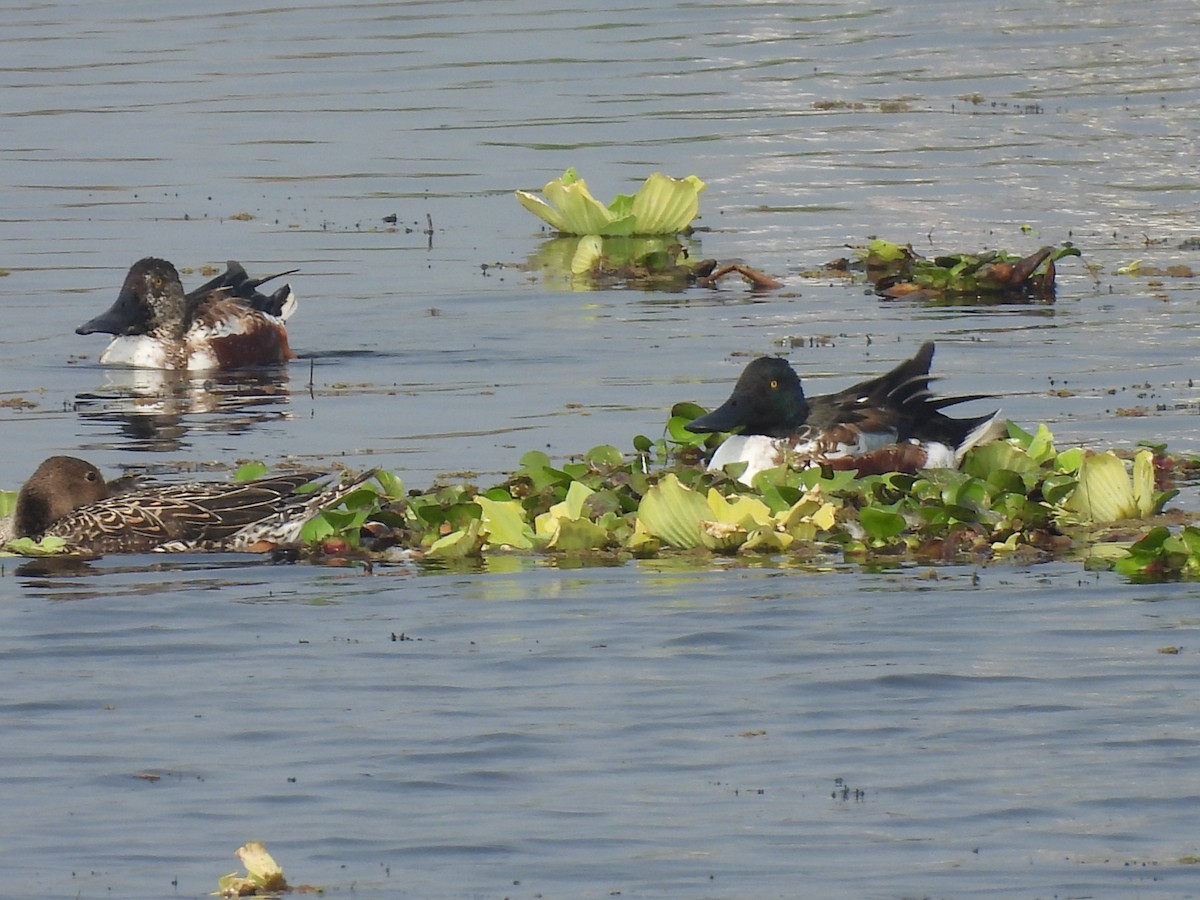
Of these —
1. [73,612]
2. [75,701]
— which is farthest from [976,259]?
[75,701]

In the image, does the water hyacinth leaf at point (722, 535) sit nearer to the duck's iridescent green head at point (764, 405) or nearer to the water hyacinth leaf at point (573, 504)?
the water hyacinth leaf at point (573, 504)

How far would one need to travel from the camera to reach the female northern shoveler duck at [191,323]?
1869 centimetres

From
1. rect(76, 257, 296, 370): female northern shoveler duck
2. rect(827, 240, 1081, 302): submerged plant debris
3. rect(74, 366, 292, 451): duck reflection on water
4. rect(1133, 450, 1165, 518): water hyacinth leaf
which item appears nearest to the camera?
rect(1133, 450, 1165, 518): water hyacinth leaf

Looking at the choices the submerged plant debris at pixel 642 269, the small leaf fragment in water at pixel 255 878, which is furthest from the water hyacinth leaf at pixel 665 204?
the small leaf fragment in water at pixel 255 878

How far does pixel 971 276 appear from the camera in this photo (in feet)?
64.5

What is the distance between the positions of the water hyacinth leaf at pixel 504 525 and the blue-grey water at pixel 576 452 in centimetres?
16

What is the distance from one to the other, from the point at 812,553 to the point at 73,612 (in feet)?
10.3

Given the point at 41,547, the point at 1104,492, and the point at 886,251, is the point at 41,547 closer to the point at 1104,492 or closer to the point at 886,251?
the point at 1104,492

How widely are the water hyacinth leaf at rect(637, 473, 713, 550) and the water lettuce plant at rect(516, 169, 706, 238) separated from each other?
412 inches

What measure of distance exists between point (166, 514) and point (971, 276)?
876cm

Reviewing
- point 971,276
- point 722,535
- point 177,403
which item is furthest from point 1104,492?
point 971,276

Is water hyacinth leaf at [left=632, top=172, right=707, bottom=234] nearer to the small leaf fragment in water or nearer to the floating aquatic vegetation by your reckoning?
the floating aquatic vegetation

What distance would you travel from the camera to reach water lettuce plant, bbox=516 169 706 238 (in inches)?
872

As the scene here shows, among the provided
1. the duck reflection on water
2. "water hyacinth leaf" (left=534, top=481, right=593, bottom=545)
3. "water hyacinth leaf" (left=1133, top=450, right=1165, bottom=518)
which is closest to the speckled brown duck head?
"water hyacinth leaf" (left=534, top=481, right=593, bottom=545)
